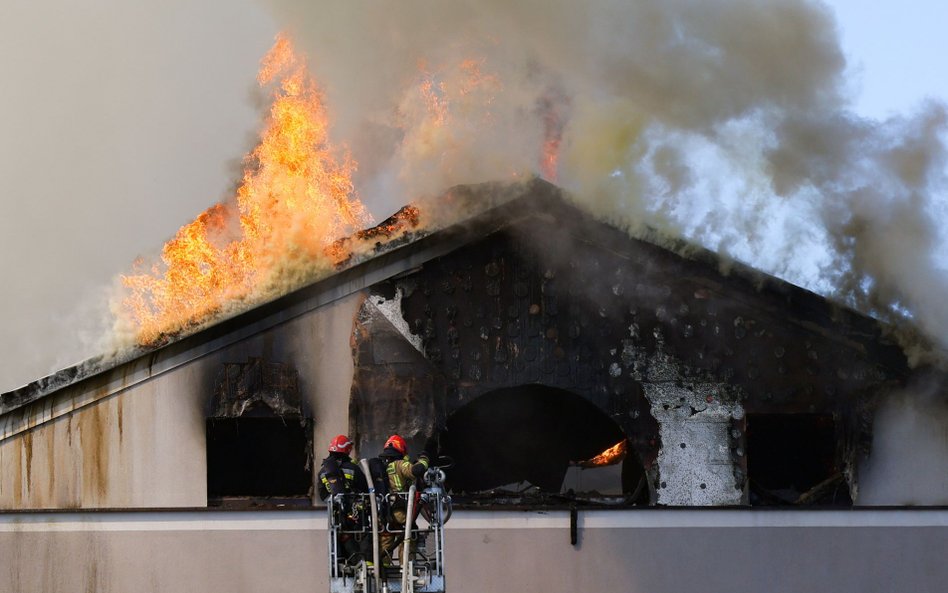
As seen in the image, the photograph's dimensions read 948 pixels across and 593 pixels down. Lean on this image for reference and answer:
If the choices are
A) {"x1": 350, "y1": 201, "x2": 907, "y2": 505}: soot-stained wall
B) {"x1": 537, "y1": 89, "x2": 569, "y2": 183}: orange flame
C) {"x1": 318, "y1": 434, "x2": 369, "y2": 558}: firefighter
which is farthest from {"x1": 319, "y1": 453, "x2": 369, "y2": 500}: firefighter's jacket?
{"x1": 537, "y1": 89, "x2": 569, "y2": 183}: orange flame

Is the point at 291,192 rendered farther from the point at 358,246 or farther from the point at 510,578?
the point at 510,578

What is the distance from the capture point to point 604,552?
58.4 ft

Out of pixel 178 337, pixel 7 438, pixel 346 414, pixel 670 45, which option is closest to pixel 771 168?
pixel 670 45

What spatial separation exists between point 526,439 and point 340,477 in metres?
9.16

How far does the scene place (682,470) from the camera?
1855cm

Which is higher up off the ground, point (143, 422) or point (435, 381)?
point (435, 381)

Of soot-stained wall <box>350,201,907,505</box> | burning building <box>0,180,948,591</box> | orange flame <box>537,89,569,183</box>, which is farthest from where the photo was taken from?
orange flame <box>537,89,569,183</box>

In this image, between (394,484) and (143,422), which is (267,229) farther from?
(394,484)

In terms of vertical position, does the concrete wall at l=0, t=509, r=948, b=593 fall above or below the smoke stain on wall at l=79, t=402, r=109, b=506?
below

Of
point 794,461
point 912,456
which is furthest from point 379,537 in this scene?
point 794,461

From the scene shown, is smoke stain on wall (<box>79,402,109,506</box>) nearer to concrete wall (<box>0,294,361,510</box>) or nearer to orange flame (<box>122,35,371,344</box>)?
concrete wall (<box>0,294,361,510</box>)

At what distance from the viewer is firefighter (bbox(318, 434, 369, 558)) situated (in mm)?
14242

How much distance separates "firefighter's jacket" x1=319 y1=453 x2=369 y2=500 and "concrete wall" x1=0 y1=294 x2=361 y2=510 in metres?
4.01

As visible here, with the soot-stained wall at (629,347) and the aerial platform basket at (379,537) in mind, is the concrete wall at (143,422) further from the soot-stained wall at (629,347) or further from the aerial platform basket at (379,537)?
the aerial platform basket at (379,537)
